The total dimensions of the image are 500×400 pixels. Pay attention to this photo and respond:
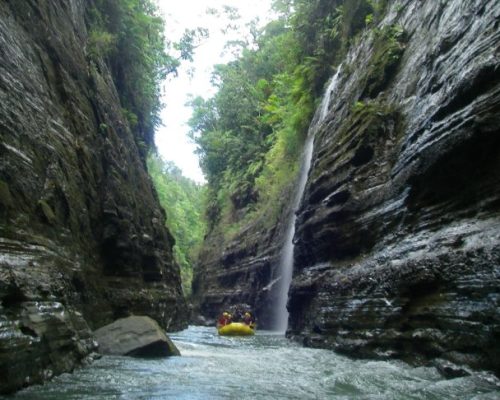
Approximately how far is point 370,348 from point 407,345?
2.91ft

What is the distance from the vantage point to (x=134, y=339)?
7184 mm

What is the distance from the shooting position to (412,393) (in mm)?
4551

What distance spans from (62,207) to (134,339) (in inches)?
99.2

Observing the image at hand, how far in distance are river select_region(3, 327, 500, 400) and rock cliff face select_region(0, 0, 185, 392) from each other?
1.27ft

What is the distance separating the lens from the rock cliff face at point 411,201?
5.28 meters

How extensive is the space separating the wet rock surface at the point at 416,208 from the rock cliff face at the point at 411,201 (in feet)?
0.08

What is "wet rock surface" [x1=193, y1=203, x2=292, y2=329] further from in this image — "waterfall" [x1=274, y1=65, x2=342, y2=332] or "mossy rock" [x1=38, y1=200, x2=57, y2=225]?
"mossy rock" [x1=38, y1=200, x2=57, y2=225]

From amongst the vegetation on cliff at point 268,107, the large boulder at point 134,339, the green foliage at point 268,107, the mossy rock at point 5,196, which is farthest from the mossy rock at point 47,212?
the vegetation on cliff at point 268,107

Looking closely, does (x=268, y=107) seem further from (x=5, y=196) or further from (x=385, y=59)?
(x=5, y=196)

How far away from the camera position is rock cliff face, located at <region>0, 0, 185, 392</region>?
4675 millimetres

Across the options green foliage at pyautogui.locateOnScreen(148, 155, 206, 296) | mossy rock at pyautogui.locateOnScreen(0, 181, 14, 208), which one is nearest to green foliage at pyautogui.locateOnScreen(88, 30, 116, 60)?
mossy rock at pyautogui.locateOnScreen(0, 181, 14, 208)

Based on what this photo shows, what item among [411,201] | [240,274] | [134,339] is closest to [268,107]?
[240,274]

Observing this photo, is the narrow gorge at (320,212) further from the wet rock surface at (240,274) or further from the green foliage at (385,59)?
the wet rock surface at (240,274)

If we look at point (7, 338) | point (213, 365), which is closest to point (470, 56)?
point (213, 365)
